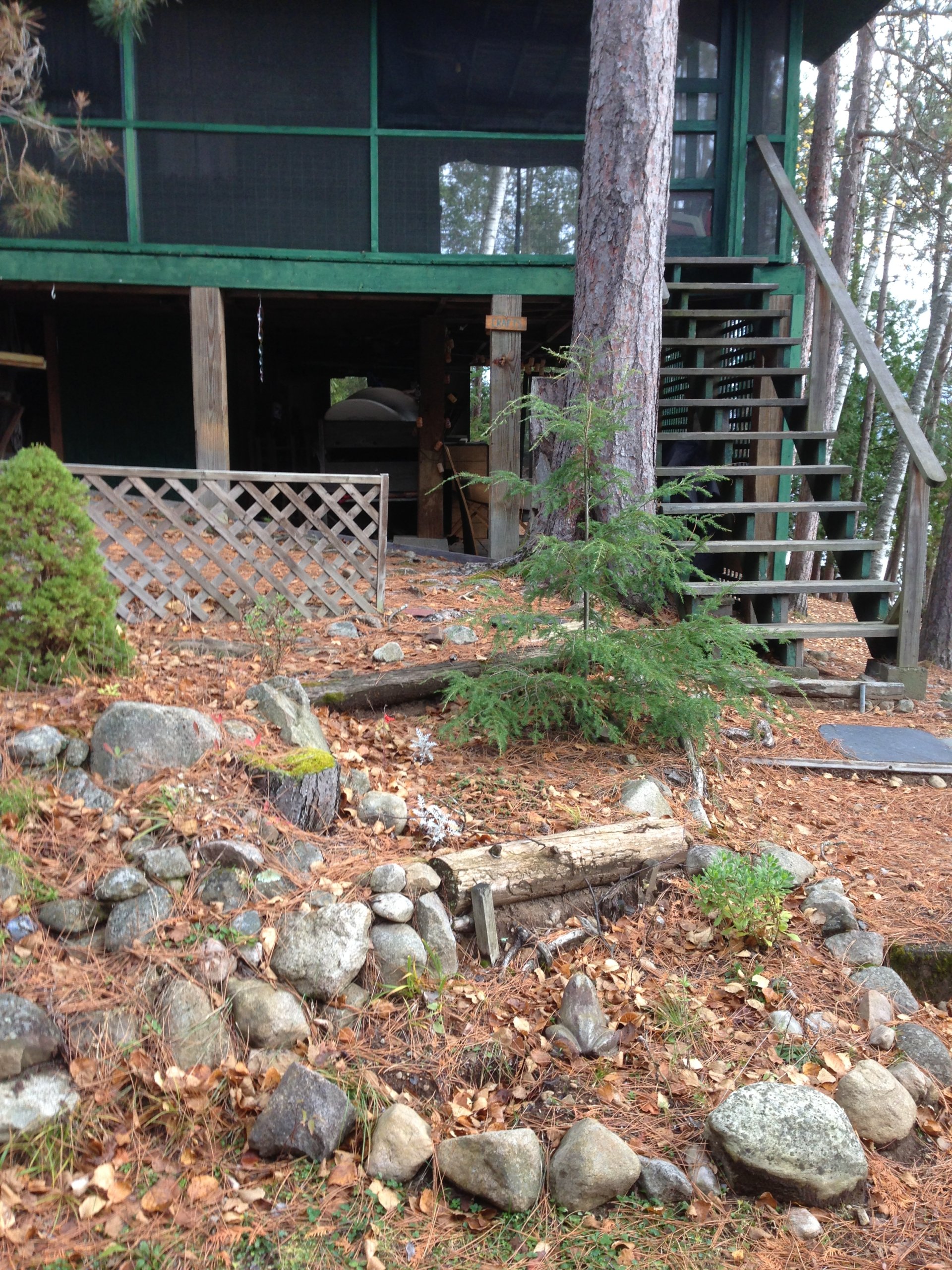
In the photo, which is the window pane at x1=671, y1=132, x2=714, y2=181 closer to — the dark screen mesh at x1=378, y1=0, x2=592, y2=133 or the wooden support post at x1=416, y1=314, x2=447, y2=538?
the dark screen mesh at x1=378, y1=0, x2=592, y2=133

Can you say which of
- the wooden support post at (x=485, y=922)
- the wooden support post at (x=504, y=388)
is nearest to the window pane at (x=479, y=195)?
the wooden support post at (x=504, y=388)

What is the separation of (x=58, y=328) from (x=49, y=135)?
470 cm

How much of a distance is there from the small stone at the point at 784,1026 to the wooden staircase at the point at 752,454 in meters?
2.48

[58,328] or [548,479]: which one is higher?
[58,328]

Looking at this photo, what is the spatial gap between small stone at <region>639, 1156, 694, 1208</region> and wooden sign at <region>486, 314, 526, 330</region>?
665 cm

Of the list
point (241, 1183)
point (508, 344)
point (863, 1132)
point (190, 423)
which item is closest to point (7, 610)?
point (241, 1183)

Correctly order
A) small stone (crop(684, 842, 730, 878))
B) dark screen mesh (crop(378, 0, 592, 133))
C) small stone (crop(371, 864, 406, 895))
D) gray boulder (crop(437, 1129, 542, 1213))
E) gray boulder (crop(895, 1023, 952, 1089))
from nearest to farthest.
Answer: gray boulder (crop(437, 1129, 542, 1213)), gray boulder (crop(895, 1023, 952, 1089)), small stone (crop(371, 864, 406, 895)), small stone (crop(684, 842, 730, 878)), dark screen mesh (crop(378, 0, 592, 133))

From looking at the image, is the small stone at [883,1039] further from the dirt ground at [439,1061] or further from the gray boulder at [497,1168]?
the gray boulder at [497,1168]

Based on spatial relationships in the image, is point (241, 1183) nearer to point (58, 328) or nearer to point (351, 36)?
point (351, 36)

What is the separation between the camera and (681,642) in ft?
14.0

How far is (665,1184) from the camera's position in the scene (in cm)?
247

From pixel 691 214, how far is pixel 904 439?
11.1 feet

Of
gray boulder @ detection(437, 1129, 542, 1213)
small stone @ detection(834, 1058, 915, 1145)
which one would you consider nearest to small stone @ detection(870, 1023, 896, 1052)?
small stone @ detection(834, 1058, 915, 1145)

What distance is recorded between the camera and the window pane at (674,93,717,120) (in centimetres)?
807
